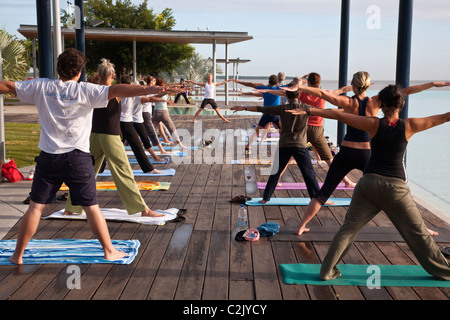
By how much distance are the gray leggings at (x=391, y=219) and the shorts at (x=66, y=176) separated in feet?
7.13

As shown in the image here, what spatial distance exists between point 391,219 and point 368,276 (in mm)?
556

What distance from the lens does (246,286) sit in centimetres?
436

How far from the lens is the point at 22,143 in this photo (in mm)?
14297

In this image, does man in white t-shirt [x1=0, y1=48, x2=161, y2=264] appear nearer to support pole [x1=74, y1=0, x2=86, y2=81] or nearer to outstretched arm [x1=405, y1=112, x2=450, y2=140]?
outstretched arm [x1=405, y1=112, x2=450, y2=140]

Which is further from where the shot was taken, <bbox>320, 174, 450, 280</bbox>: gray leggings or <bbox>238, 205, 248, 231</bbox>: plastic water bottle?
<bbox>238, 205, 248, 231</bbox>: plastic water bottle

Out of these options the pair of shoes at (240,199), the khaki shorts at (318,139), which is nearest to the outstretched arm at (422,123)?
the pair of shoes at (240,199)

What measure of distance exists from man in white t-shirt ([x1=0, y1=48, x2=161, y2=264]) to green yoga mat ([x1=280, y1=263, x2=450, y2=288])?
182cm

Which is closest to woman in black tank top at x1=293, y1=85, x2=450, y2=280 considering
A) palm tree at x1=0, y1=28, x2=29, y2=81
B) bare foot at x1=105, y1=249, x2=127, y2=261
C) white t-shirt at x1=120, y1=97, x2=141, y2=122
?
bare foot at x1=105, y1=249, x2=127, y2=261

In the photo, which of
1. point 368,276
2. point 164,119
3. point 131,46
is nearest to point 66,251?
point 368,276

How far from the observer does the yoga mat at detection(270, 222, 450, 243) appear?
566 cm

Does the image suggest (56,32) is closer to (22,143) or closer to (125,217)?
(125,217)

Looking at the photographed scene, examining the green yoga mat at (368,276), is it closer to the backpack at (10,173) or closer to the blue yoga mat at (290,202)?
the blue yoga mat at (290,202)
